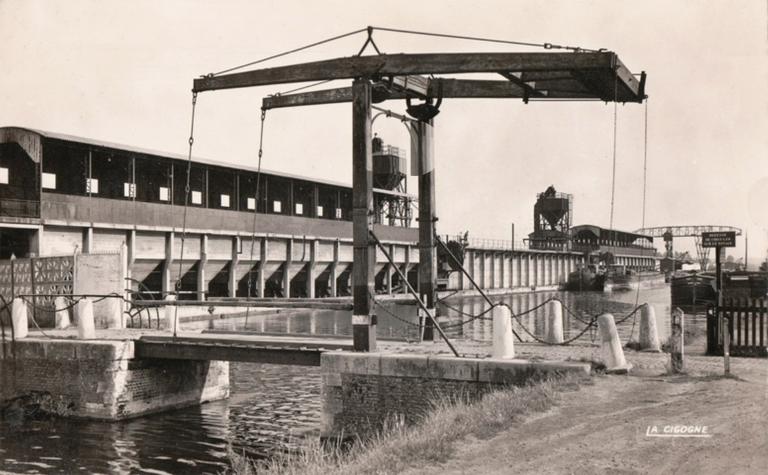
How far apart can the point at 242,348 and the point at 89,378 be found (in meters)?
3.96

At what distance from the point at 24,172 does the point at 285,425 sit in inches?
809

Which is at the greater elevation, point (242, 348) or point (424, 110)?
point (424, 110)

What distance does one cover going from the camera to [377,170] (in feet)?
191

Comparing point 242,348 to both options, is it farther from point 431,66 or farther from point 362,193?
point 431,66

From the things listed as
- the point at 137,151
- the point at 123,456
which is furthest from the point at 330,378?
the point at 137,151

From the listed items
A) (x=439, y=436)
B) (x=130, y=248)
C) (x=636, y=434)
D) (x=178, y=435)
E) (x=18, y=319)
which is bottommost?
(x=178, y=435)

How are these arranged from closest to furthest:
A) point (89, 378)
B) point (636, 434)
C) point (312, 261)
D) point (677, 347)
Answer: point (636, 434) < point (677, 347) < point (89, 378) < point (312, 261)

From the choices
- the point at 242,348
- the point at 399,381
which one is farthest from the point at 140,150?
the point at 399,381

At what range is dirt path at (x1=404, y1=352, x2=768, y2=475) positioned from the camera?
6.57 metres

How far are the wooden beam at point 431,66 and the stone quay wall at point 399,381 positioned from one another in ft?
16.2

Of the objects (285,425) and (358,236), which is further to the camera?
(285,425)

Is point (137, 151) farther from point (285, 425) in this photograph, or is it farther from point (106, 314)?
point (285, 425)

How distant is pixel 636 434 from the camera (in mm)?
7477

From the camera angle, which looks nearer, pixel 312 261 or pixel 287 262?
pixel 287 262
